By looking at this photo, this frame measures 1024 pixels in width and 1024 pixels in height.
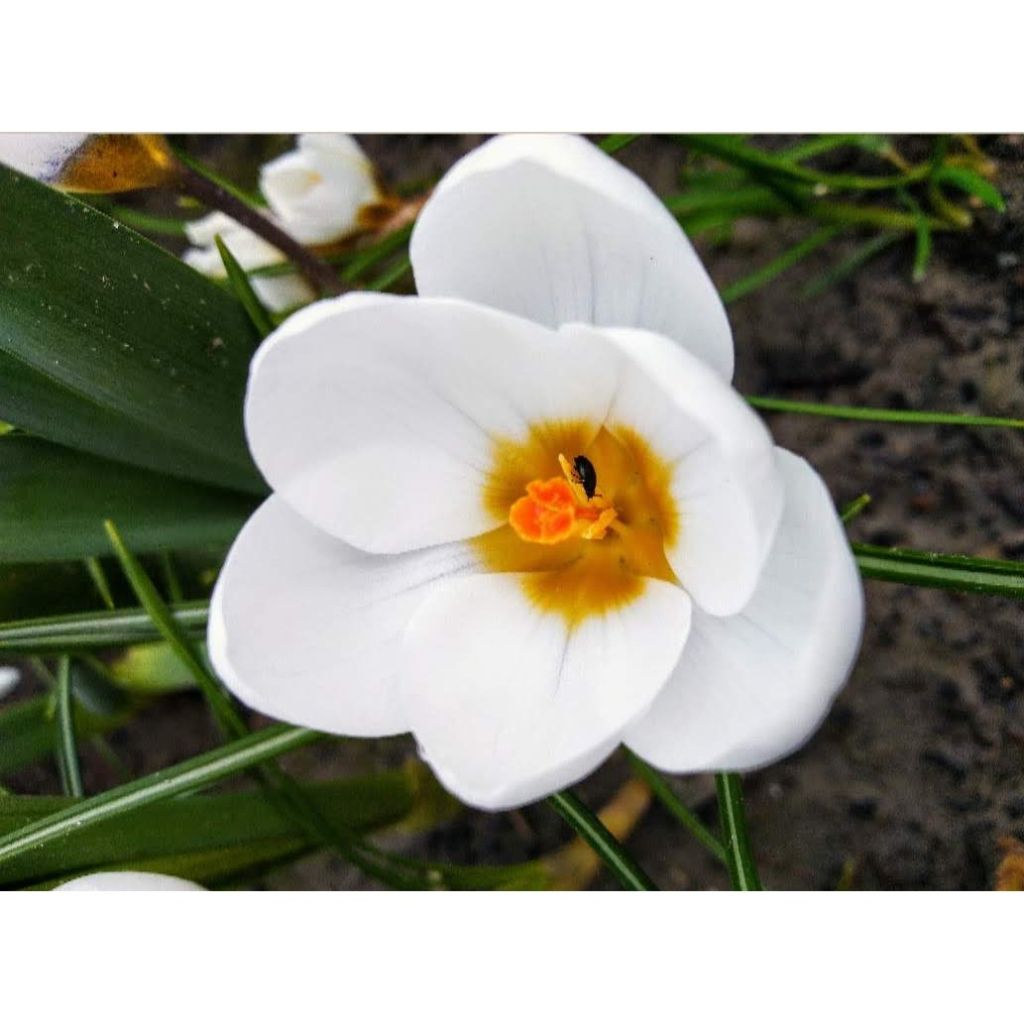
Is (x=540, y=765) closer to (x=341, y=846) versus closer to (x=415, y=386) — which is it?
(x=415, y=386)

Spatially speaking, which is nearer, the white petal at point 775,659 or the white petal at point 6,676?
the white petal at point 775,659

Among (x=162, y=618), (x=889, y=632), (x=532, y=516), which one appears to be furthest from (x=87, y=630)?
(x=889, y=632)

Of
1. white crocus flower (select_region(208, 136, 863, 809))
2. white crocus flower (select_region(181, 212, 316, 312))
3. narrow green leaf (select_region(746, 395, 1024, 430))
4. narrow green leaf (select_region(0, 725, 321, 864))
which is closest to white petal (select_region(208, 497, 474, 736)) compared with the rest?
white crocus flower (select_region(208, 136, 863, 809))

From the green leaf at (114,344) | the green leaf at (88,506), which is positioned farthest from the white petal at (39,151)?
the green leaf at (88,506)

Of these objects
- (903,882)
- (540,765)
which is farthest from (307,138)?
(903,882)

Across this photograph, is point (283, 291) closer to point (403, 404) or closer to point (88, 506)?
point (88, 506)

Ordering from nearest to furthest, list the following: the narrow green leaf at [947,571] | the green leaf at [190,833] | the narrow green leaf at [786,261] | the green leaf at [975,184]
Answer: the narrow green leaf at [947,571], the green leaf at [190,833], the green leaf at [975,184], the narrow green leaf at [786,261]

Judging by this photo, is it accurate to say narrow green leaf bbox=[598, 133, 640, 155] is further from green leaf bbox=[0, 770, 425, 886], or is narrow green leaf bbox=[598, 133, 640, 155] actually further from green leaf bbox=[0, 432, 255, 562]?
green leaf bbox=[0, 770, 425, 886]

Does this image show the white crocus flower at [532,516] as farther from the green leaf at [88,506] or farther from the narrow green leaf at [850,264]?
the narrow green leaf at [850,264]
